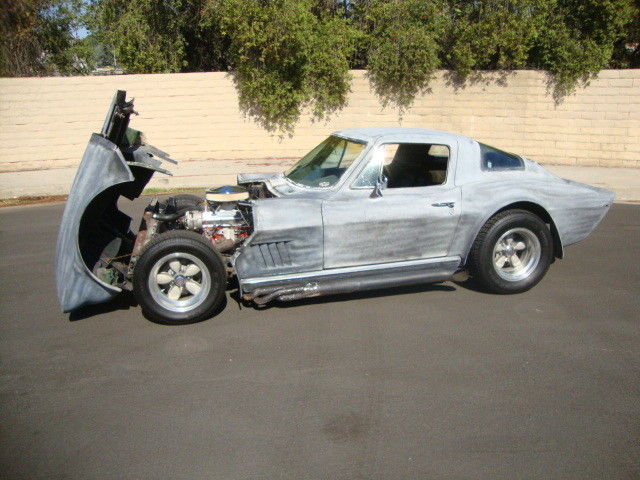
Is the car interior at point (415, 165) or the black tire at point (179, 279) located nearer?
the black tire at point (179, 279)

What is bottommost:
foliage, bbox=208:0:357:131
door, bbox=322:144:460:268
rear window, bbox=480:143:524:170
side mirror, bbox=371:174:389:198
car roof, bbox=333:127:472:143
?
door, bbox=322:144:460:268

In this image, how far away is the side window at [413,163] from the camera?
590 cm

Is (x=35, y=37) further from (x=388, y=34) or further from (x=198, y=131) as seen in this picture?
(x=388, y=34)

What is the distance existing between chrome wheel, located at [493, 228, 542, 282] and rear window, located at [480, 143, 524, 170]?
66 centimetres

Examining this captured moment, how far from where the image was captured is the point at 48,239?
27.5 ft

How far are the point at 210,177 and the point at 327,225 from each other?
7894 mm

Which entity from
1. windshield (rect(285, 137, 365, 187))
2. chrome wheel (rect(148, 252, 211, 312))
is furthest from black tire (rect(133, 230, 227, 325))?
windshield (rect(285, 137, 365, 187))

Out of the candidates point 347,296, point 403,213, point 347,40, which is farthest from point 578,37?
point 347,296

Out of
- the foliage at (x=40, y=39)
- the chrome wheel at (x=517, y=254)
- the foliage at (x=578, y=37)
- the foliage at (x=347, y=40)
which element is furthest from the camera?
the foliage at (x=40, y=39)

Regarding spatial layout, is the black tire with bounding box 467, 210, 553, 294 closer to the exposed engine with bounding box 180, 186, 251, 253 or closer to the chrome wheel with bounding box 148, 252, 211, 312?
the exposed engine with bounding box 180, 186, 251, 253

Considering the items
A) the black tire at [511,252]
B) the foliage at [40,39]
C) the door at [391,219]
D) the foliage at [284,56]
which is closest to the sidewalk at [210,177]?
the foliage at [284,56]

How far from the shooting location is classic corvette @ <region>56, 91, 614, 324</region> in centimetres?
526

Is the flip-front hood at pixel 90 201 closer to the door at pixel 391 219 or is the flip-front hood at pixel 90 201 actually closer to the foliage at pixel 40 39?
the door at pixel 391 219

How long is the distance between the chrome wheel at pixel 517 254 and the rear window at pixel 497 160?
0.66 meters
